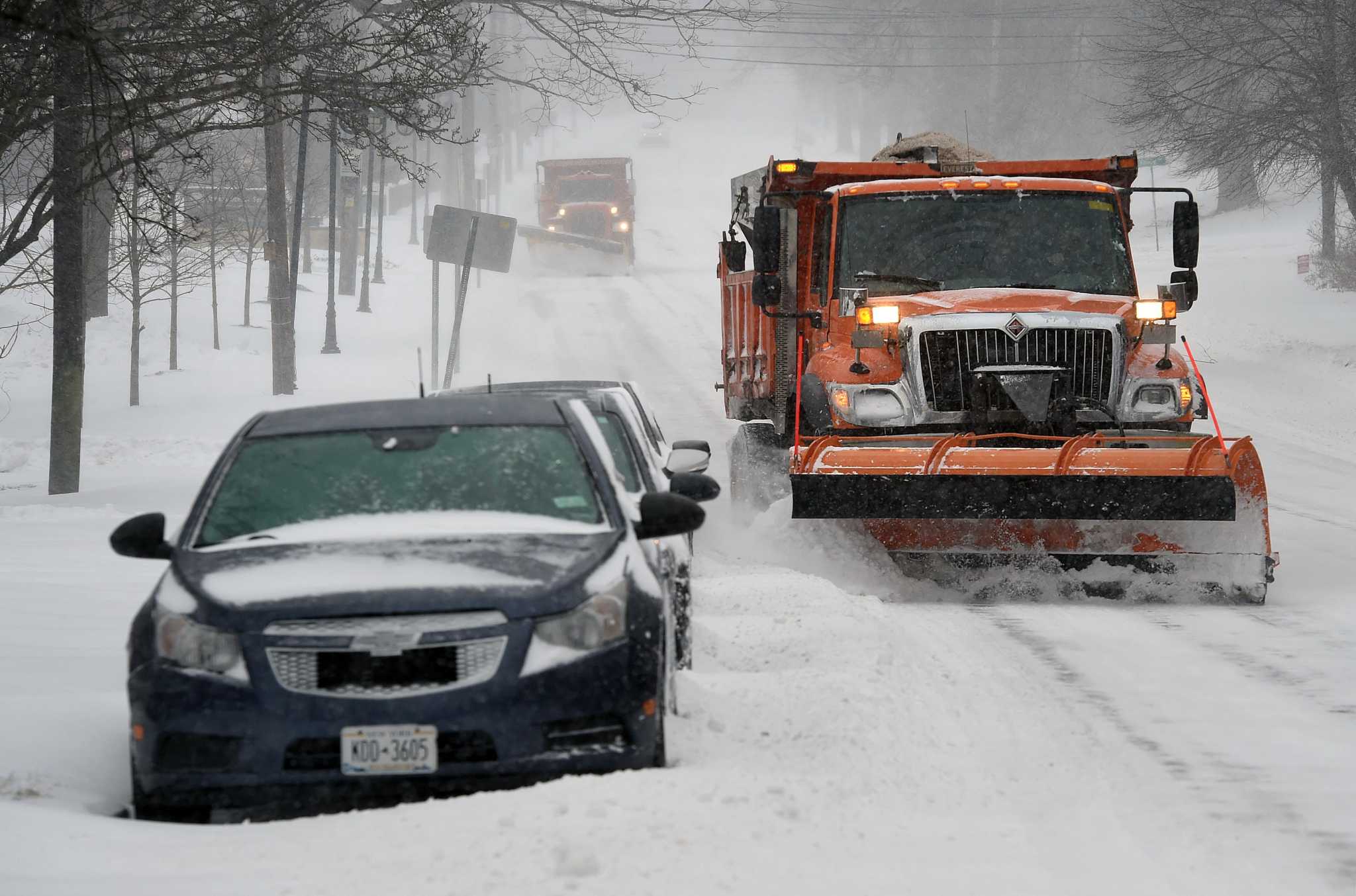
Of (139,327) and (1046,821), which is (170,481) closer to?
(139,327)

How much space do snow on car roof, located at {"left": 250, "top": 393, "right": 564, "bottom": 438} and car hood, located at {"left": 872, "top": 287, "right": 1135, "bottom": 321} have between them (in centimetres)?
483

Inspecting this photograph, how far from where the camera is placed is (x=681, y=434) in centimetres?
2198

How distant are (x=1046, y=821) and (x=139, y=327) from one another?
2394cm

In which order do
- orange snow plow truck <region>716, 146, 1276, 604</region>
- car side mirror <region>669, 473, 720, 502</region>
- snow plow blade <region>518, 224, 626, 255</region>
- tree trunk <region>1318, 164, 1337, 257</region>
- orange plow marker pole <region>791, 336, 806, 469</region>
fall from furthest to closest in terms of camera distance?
snow plow blade <region>518, 224, 626, 255</region> < tree trunk <region>1318, 164, 1337, 257</region> < orange plow marker pole <region>791, 336, 806, 469</region> < orange snow plow truck <region>716, 146, 1276, 604</region> < car side mirror <region>669, 473, 720, 502</region>

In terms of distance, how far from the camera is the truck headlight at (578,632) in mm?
4957

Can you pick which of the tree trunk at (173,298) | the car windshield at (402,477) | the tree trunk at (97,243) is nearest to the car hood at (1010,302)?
the car windshield at (402,477)

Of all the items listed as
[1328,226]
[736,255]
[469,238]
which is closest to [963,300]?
[736,255]

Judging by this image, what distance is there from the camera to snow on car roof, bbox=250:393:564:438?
6.08 metres

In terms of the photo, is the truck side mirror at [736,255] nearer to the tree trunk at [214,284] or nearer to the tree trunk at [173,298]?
the tree trunk at [173,298]

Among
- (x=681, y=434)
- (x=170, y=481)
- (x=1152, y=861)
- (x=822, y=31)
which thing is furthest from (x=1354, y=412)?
(x=822, y=31)

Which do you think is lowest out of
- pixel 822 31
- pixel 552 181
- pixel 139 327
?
pixel 139 327

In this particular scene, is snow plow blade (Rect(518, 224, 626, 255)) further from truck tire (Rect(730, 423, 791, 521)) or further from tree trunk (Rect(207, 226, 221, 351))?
truck tire (Rect(730, 423, 791, 521))

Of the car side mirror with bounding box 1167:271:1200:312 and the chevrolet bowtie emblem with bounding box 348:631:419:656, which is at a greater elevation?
the car side mirror with bounding box 1167:271:1200:312

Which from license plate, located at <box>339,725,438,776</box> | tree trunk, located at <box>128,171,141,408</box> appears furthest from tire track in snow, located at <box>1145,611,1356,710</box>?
tree trunk, located at <box>128,171,141,408</box>
